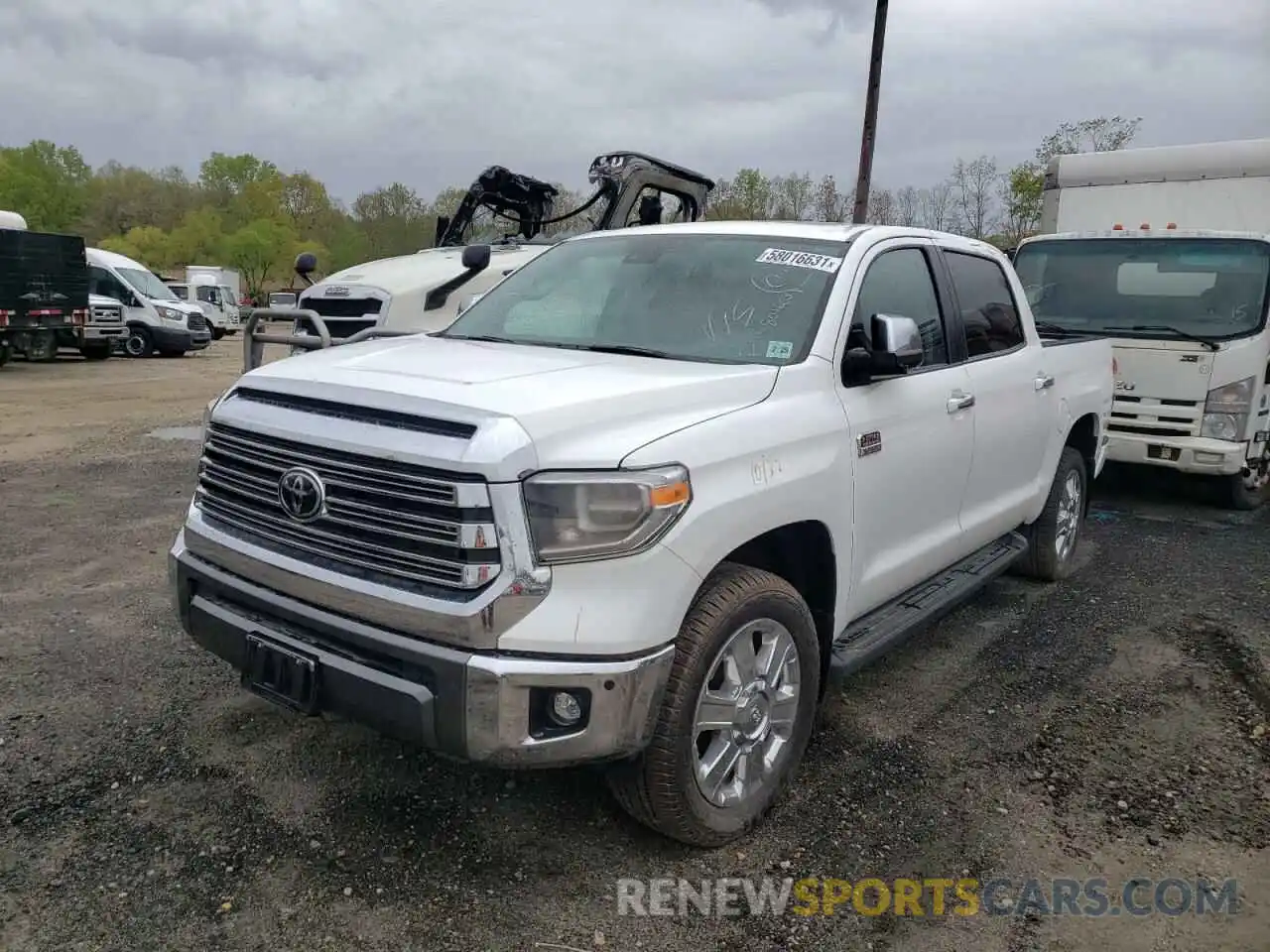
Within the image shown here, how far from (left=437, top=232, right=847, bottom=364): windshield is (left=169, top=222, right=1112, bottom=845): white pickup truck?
1 cm

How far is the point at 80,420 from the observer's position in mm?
11984

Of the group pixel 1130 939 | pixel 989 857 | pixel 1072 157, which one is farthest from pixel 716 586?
pixel 1072 157

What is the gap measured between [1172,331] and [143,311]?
72.3ft

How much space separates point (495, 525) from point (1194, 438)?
6942mm

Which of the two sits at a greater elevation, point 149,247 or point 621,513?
point 149,247

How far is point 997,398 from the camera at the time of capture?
14.8 feet

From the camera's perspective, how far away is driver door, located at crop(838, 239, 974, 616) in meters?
3.52

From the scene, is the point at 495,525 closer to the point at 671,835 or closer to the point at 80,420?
the point at 671,835

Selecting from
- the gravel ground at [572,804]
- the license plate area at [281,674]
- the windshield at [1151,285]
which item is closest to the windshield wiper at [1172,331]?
the windshield at [1151,285]

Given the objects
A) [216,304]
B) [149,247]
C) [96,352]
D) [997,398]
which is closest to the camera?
[997,398]

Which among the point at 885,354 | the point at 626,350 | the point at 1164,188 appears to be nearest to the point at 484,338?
the point at 626,350

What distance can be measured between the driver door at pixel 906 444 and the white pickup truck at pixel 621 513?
0.6 inches

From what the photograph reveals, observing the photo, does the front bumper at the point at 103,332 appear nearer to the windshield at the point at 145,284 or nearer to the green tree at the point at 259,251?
the windshield at the point at 145,284

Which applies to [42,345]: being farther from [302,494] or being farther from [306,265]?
[302,494]
